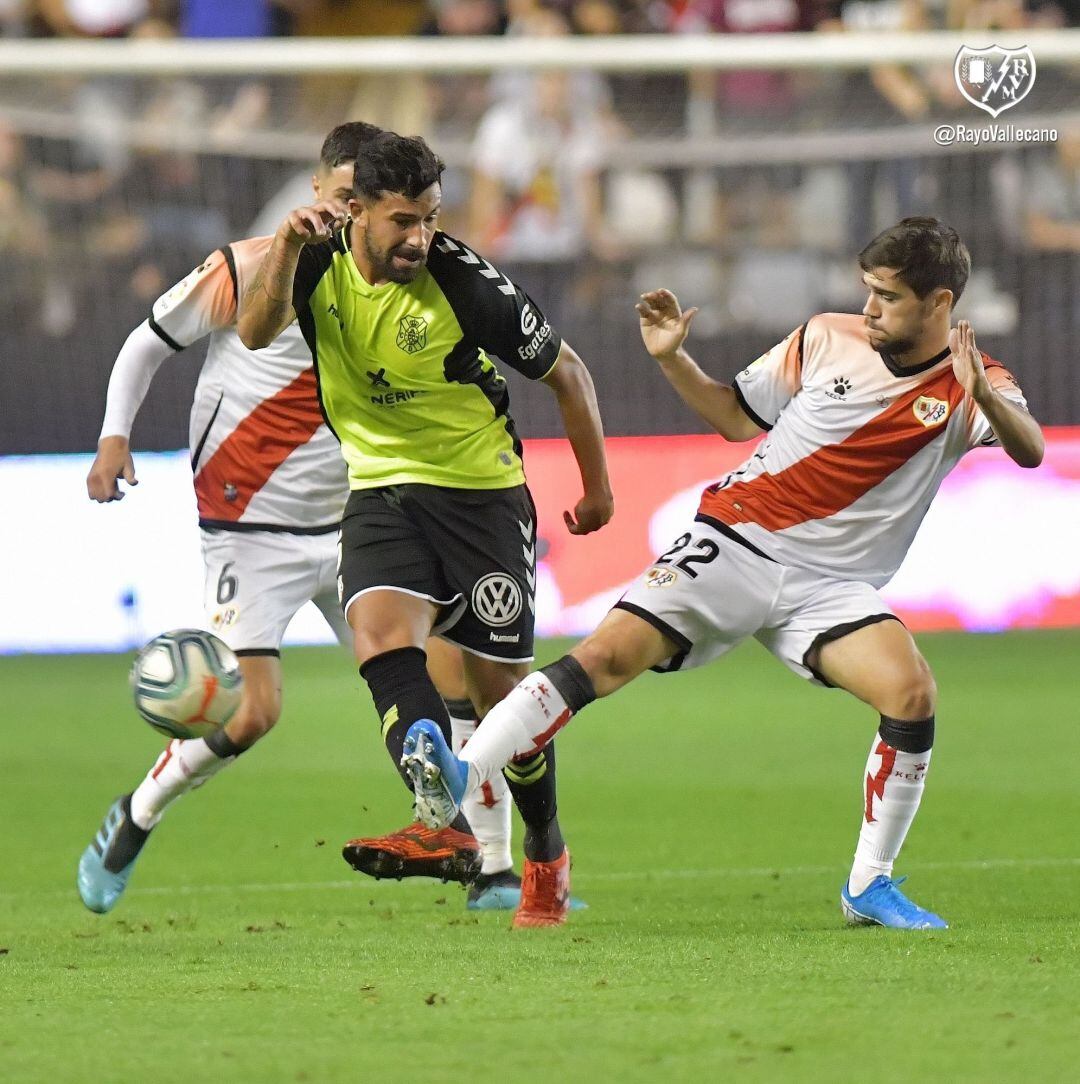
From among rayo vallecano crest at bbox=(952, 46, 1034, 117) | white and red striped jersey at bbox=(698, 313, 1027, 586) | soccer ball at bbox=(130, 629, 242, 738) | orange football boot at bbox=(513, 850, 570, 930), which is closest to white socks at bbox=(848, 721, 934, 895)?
white and red striped jersey at bbox=(698, 313, 1027, 586)

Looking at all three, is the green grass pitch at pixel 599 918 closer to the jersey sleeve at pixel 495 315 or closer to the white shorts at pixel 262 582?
the white shorts at pixel 262 582

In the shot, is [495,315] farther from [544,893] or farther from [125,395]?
[544,893]

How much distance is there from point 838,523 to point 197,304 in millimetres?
2130

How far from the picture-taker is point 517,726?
534 centimetres

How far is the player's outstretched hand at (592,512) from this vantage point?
5.78 meters

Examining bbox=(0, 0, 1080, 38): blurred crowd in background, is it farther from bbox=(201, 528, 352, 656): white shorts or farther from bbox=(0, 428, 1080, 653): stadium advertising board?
bbox=(201, 528, 352, 656): white shorts

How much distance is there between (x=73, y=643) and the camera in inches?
501

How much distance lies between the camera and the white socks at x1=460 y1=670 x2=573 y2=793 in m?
5.29

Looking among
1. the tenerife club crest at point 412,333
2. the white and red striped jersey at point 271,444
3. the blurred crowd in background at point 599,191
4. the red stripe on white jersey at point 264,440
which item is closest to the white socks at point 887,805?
the tenerife club crest at point 412,333

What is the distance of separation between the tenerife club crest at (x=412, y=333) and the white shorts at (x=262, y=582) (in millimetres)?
1352

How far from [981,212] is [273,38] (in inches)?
211

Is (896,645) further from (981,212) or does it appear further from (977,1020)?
(981,212)

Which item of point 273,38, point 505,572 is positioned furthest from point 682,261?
point 505,572

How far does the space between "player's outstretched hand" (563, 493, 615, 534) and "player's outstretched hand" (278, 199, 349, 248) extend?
1106 millimetres
